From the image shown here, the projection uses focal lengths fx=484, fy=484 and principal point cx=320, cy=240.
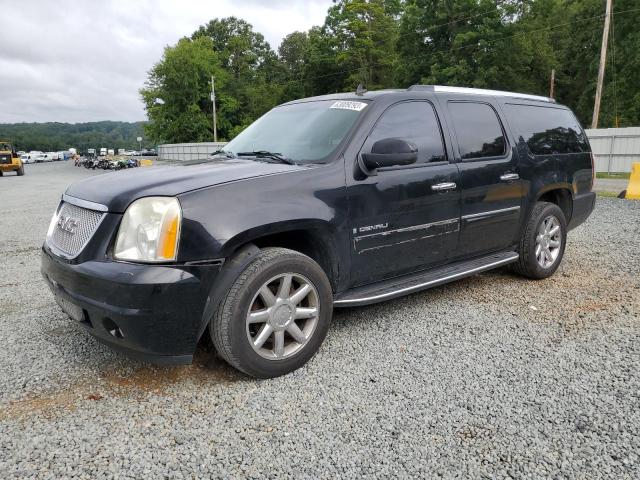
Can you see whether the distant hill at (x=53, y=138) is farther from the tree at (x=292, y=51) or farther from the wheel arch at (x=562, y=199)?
the wheel arch at (x=562, y=199)

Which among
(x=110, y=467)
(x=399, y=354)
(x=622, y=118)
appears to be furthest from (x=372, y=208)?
(x=622, y=118)

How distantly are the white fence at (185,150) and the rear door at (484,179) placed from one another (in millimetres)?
34486

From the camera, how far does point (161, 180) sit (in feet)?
9.54

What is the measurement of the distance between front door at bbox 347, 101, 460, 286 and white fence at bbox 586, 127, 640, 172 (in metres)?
20.1

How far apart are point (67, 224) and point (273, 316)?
1421 millimetres

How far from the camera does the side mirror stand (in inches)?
128

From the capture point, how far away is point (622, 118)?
36.9 meters

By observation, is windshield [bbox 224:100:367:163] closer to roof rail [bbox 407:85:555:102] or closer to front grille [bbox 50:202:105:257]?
roof rail [bbox 407:85:555:102]

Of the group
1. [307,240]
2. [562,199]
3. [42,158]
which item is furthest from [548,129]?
[42,158]

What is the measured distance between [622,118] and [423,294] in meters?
40.3

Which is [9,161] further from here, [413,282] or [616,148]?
[413,282]

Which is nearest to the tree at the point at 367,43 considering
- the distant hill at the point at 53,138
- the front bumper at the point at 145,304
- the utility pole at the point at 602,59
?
the utility pole at the point at 602,59

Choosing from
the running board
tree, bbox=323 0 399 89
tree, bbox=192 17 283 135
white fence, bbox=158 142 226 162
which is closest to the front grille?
the running board

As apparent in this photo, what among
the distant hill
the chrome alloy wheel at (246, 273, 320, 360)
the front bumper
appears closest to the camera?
the front bumper
